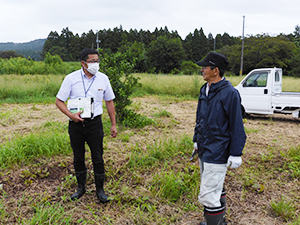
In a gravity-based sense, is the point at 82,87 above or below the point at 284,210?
above

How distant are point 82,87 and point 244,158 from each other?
10.6 feet

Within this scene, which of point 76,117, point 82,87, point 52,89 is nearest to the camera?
point 76,117

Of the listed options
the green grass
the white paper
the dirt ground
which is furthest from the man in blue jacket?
the green grass

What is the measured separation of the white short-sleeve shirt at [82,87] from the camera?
2.89 m

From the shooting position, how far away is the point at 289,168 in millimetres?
4043

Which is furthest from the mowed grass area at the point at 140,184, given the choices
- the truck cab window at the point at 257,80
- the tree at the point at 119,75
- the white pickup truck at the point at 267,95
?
the truck cab window at the point at 257,80

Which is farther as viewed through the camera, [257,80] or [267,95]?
[257,80]

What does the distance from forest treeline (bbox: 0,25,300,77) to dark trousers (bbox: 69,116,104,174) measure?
18.3 feet

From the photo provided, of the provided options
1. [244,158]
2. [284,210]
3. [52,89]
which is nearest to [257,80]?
[244,158]

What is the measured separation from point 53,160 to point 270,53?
3420 cm

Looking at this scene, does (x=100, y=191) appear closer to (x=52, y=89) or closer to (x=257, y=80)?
(x=257, y=80)

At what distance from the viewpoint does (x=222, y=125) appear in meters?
2.22

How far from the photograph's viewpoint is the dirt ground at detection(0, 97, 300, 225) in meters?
3.02

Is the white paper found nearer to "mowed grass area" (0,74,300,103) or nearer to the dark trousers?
the dark trousers
